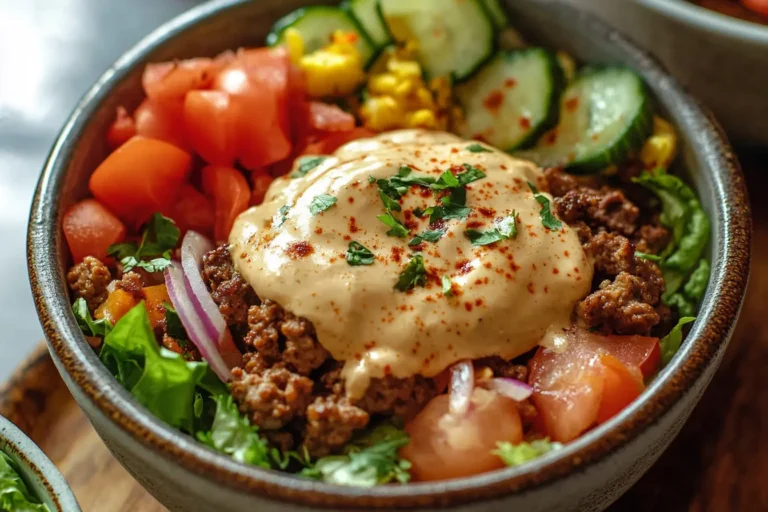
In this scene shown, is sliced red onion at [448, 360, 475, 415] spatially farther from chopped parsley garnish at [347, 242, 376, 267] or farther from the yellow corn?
the yellow corn

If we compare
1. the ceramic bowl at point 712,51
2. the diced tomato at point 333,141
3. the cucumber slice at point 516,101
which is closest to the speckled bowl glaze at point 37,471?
the diced tomato at point 333,141

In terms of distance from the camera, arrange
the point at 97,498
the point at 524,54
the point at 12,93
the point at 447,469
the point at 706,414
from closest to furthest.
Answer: the point at 447,469 < the point at 97,498 < the point at 706,414 < the point at 524,54 < the point at 12,93

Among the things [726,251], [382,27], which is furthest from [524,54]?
[726,251]

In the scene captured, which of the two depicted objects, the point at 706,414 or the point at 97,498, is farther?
the point at 706,414

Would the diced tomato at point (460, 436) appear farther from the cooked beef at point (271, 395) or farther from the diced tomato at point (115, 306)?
the diced tomato at point (115, 306)

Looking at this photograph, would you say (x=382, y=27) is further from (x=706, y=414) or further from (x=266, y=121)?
(x=706, y=414)

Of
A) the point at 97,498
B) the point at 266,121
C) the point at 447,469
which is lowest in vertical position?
the point at 97,498

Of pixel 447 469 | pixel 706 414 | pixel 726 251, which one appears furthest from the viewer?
pixel 706 414
